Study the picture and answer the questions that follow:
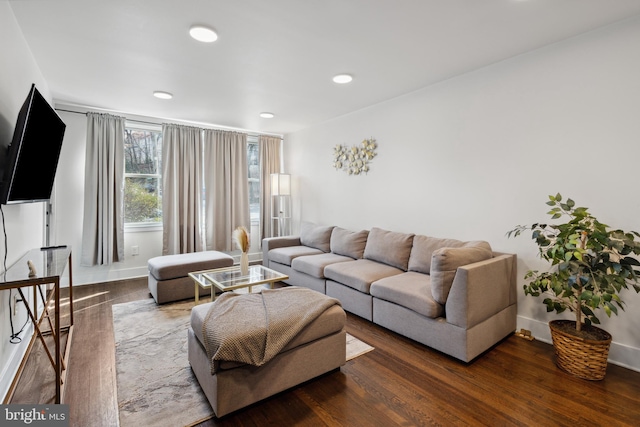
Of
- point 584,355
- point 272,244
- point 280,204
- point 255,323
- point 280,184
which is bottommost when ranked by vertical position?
point 584,355

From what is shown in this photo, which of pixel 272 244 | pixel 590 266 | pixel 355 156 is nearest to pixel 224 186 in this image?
pixel 272 244

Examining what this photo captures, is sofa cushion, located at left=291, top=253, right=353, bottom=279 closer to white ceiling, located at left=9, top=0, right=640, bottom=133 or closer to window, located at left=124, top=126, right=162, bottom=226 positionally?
white ceiling, located at left=9, top=0, right=640, bottom=133

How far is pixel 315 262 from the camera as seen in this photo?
3637 millimetres

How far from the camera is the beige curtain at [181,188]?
4617 millimetres

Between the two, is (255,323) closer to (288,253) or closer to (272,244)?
(288,253)

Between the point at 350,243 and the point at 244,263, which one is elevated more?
the point at 350,243

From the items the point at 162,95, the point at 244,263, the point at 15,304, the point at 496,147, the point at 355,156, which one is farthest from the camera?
the point at 355,156

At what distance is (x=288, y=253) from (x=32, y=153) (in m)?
2.76

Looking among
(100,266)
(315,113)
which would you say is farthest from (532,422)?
(100,266)

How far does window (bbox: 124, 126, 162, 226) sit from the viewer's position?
14.9ft

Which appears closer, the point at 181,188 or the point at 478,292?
the point at 478,292

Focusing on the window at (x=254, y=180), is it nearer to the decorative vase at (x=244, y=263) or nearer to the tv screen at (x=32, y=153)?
the decorative vase at (x=244, y=263)

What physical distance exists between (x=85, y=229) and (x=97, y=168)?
0.83 meters

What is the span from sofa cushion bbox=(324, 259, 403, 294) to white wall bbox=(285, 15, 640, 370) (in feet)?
2.16
